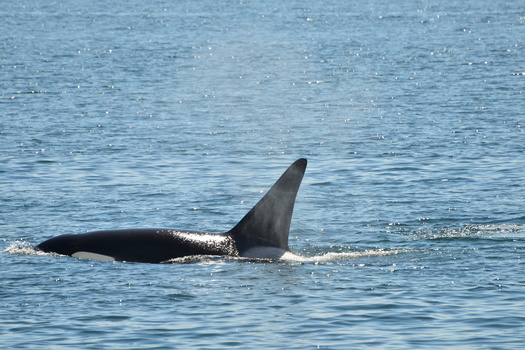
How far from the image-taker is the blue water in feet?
53.9

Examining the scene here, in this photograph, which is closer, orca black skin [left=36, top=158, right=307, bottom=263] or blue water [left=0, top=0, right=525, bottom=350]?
blue water [left=0, top=0, right=525, bottom=350]

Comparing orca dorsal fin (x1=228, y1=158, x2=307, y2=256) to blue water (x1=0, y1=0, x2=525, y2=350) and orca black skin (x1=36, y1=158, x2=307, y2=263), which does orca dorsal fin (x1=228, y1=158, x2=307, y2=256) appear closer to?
orca black skin (x1=36, y1=158, x2=307, y2=263)

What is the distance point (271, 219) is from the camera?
20.4m

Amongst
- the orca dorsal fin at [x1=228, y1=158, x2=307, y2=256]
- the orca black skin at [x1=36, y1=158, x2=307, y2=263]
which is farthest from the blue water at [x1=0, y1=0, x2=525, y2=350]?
the orca dorsal fin at [x1=228, y1=158, x2=307, y2=256]

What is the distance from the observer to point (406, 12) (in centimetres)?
12575

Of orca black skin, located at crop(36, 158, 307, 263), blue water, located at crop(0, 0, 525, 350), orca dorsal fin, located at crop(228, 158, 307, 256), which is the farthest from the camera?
orca dorsal fin, located at crop(228, 158, 307, 256)

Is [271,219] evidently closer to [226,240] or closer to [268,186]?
[226,240]

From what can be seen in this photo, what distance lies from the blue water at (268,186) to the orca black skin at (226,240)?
0.39 m

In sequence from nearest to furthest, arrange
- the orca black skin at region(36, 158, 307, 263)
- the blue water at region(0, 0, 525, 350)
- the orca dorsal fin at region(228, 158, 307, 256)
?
the blue water at region(0, 0, 525, 350) → the orca black skin at region(36, 158, 307, 263) → the orca dorsal fin at region(228, 158, 307, 256)

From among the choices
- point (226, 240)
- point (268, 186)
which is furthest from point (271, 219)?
point (268, 186)

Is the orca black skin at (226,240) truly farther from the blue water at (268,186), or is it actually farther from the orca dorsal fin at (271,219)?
the blue water at (268,186)

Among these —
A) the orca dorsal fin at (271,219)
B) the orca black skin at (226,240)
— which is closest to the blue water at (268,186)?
the orca black skin at (226,240)

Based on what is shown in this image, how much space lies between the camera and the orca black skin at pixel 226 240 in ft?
65.9

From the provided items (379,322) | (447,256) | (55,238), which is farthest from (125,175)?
(379,322)
